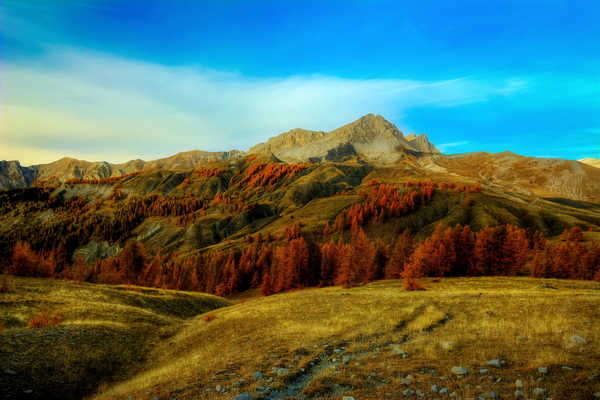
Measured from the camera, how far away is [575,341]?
43.9 feet

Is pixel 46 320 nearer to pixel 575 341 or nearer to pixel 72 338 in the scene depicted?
pixel 72 338

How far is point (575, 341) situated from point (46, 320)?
39857 mm

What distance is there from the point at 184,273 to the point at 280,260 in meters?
60.8

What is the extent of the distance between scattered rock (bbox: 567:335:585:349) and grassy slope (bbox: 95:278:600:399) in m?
0.25

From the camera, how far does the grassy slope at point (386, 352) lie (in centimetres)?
1043

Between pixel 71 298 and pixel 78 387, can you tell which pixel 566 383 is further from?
pixel 71 298

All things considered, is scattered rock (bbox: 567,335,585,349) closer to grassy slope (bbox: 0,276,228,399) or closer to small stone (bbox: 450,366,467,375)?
small stone (bbox: 450,366,467,375)

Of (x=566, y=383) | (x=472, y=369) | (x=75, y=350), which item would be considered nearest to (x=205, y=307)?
(x=75, y=350)

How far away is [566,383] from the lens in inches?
348

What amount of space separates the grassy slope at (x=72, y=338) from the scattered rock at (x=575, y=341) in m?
26.6

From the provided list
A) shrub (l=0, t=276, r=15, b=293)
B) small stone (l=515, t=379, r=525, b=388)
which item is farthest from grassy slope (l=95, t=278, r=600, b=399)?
shrub (l=0, t=276, r=15, b=293)

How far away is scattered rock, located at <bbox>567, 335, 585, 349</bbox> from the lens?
511 inches

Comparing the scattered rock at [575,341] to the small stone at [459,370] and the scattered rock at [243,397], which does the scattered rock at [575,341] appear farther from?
the scattered rock at [243,397]

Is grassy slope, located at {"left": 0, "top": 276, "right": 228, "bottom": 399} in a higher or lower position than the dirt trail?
lower
